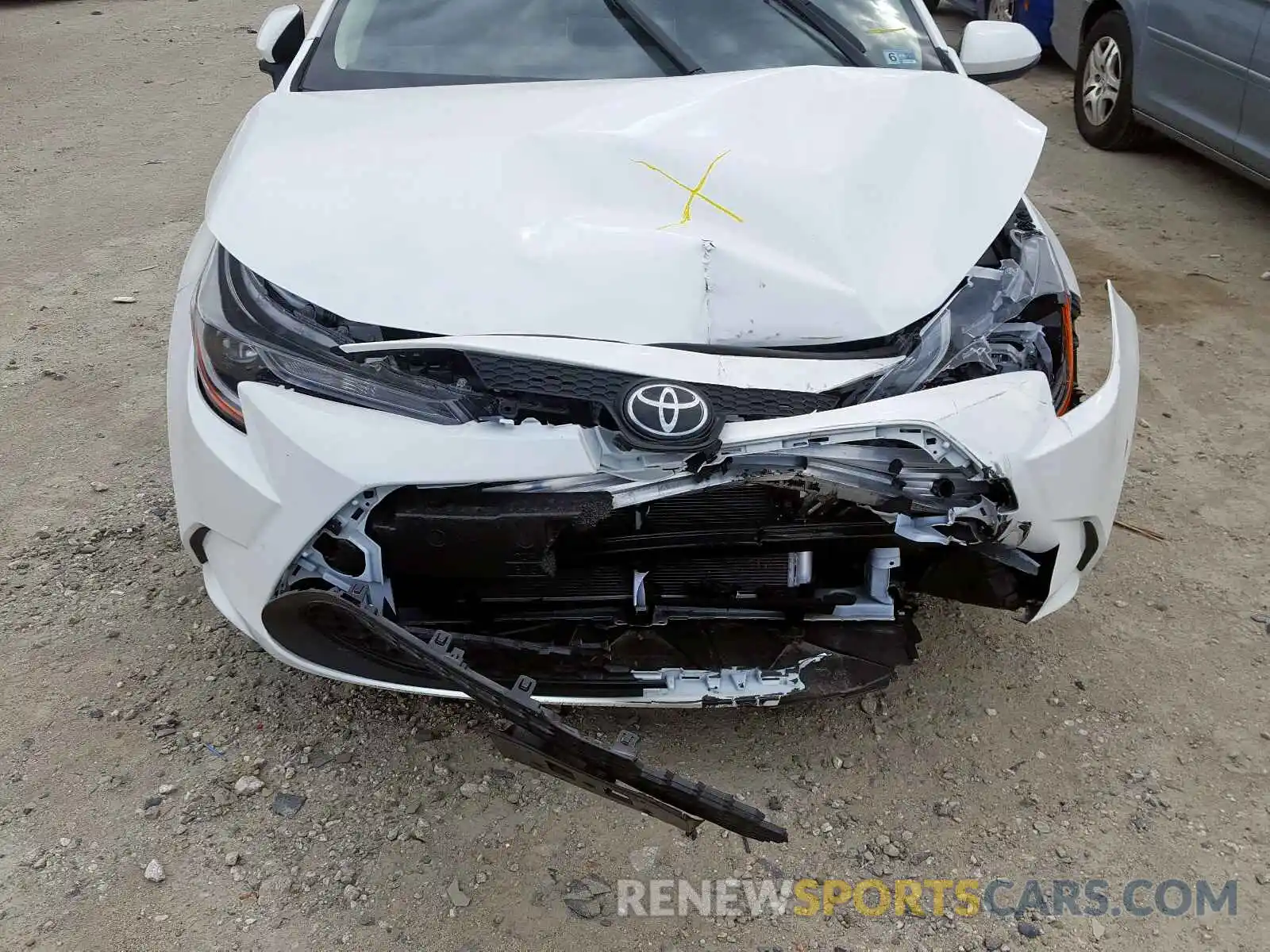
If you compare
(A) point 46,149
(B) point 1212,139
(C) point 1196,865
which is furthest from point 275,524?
(A) point 46,149

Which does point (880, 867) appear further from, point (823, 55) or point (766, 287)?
point (823, 55)

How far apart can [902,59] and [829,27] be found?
0.73 feet

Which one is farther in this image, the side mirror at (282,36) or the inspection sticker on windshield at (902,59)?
the side mirror at (282,36)

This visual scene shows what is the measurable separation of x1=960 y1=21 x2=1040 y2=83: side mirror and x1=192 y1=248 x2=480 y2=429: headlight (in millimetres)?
2139

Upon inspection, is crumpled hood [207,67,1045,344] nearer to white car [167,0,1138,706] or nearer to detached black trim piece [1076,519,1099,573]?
white car [167,0,1138,706]

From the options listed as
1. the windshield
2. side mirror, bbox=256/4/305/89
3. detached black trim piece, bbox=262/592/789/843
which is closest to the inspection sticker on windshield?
the windshield

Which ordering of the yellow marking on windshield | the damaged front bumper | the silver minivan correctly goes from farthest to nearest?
the silver minivan, the yellow marking on windshield, the damaged front bumper

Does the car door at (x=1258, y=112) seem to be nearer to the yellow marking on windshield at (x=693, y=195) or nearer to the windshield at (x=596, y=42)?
the windshield at (x=596, y=42)

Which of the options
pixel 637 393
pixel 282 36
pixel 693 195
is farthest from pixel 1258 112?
pixel 637 393

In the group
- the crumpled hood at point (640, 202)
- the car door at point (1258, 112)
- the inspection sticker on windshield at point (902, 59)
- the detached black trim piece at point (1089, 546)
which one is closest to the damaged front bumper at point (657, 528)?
the detached black trim piece at point (1089, 546)

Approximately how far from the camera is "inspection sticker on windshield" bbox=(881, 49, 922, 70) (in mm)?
2971

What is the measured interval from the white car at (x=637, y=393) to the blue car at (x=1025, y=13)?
5.20 metres

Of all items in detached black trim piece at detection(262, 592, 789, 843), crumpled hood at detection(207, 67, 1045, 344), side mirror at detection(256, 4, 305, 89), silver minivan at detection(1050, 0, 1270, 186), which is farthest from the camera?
silver minivan at detection(1050, 0, 1270, 186)

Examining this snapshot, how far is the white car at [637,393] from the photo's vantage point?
1919mm
